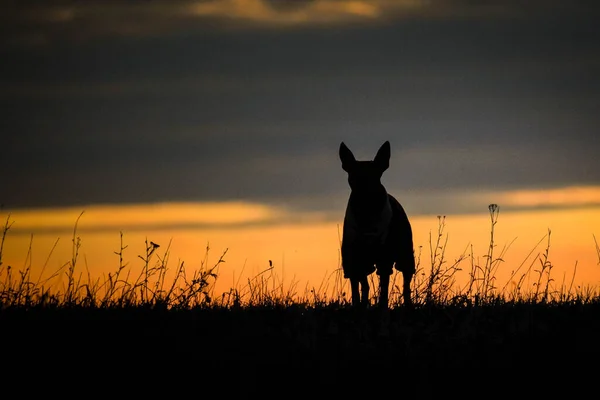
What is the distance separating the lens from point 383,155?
12016 millimetres

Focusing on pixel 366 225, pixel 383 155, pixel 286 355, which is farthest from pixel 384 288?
pixel 286 355

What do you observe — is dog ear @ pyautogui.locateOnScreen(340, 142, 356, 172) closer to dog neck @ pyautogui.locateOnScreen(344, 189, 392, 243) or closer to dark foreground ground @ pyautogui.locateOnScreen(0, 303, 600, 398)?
dog neck @ pyautogui.locateOnScreen(344, 189, 392, 243)

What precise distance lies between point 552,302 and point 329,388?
5.20 meters

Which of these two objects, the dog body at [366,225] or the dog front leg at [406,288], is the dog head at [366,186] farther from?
the dog front leg at [406,288]

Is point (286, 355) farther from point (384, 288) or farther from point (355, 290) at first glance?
point (384, 288)

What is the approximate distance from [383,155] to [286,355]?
15.3 ft

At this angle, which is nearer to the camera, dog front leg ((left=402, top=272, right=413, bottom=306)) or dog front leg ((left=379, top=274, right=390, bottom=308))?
dog front leg ((left=402, top=272, right=413, bottom=306))

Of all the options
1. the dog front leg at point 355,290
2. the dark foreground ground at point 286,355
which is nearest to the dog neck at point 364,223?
the dog front leg at point 355,290

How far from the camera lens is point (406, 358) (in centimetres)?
798

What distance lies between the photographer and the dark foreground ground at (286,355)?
292 inches

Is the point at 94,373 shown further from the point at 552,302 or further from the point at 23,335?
the point at 552,302

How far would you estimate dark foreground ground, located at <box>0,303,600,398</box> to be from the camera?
24.3ft

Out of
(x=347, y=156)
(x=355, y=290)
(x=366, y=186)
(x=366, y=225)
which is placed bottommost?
(x=355, y=290)

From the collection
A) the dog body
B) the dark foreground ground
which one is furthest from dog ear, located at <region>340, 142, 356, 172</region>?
the dark foreground ground
